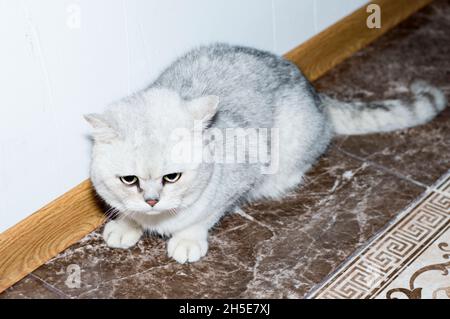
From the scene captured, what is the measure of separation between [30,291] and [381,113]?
4.60 ft

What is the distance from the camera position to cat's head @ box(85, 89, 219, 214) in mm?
1955

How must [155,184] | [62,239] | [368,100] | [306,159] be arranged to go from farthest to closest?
[368,100], [306,159], [62,239], [155,184]

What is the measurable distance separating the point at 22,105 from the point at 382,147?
1.35m

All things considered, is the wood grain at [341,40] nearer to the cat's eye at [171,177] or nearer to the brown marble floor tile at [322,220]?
the brown marble floor tile at [322,220]

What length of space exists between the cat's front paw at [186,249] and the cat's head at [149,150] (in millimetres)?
245

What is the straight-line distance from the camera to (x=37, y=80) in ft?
6.73

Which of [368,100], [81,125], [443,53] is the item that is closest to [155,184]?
[81,125]

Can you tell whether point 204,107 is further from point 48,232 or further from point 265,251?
point 48,232

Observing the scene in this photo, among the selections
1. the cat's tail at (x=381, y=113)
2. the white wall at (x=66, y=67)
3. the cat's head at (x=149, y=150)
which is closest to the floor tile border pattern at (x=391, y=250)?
the cat's tail at (x=381, y=113)

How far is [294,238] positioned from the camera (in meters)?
2.36

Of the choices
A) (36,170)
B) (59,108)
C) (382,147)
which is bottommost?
(382,147)

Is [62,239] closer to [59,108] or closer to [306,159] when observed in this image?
[59,108]

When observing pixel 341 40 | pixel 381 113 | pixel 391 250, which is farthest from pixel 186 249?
pixel 341 40

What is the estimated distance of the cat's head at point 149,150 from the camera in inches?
77.0
